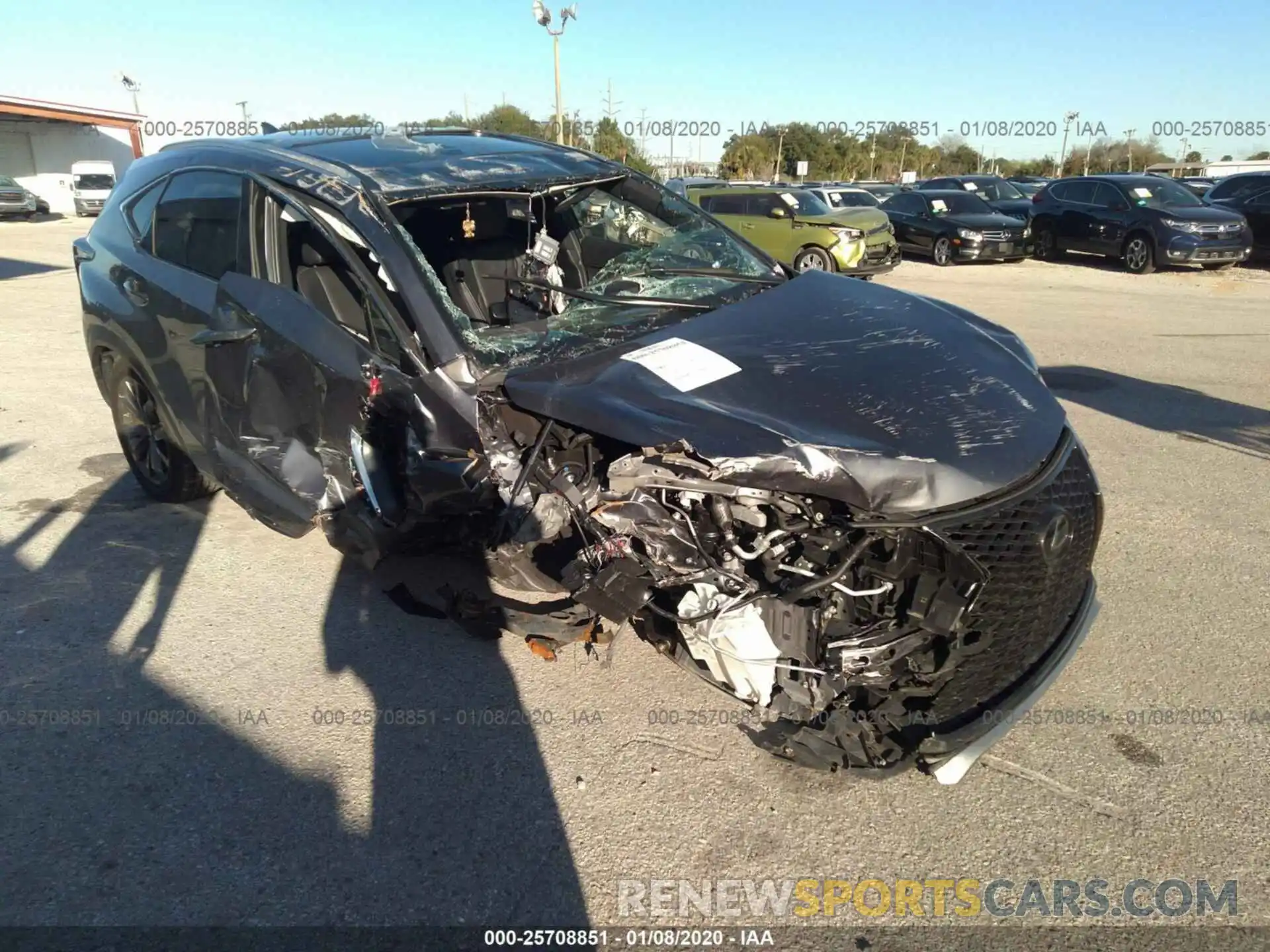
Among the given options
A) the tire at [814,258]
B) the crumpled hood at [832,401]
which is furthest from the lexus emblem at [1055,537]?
the tire at [814,258]

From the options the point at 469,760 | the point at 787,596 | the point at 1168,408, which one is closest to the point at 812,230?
the point at 1168,408

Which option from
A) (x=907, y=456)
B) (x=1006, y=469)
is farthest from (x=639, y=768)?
(x=1006, y=469)

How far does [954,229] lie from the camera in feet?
54.4

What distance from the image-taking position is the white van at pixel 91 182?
32.3m

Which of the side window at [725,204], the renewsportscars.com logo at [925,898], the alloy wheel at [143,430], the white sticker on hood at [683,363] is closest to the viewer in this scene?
the renewsportscars.com logo at [925,898]

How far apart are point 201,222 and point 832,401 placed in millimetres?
3120

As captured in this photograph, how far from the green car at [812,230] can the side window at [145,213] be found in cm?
991

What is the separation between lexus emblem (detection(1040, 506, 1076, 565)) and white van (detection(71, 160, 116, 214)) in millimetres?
37987

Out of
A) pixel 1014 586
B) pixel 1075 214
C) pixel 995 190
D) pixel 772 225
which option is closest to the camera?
pixel 1014 586

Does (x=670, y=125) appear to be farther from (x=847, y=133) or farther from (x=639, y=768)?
(x=847, y=133)

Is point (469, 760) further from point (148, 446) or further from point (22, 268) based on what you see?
point (22, 268)

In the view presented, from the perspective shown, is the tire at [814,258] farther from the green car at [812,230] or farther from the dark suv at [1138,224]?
A: the dark suv at [1138,224]

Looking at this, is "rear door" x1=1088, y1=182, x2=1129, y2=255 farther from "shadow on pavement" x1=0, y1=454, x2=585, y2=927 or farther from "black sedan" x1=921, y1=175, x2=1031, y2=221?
"shadow on pavement" x1=0, y1=454, x2=585, y2=927

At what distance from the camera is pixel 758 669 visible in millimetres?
2564
